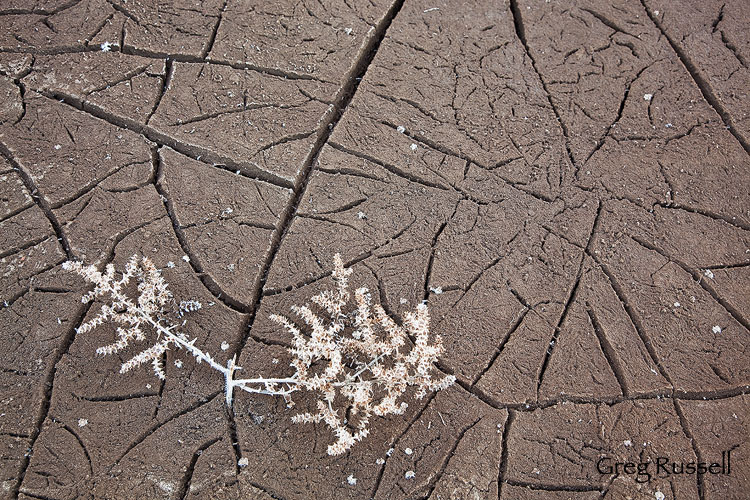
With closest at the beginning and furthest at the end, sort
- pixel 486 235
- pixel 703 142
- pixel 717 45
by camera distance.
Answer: pixel 486 235
pixel 703 142
pixel 717 45

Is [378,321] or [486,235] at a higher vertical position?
[486,235]

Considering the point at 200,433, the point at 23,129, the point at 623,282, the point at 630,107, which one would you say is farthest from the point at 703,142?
the point at 23,129

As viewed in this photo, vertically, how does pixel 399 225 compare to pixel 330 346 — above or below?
above

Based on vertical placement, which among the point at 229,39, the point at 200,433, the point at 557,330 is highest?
the point at 557,330

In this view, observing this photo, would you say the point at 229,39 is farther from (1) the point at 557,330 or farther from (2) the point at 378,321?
(1) the point at 557,330
